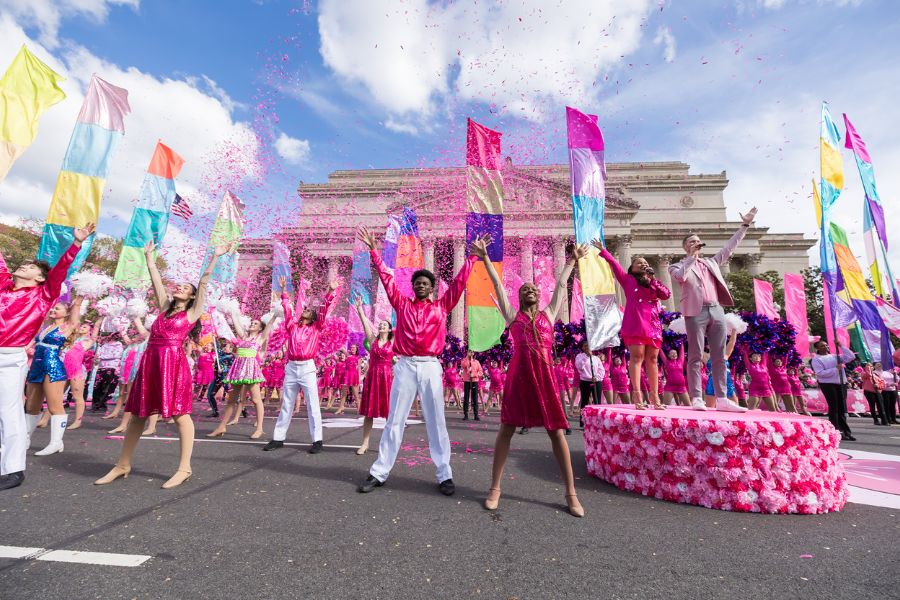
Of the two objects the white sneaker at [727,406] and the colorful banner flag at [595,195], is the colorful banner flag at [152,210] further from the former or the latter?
the white sneaker at [727,406]

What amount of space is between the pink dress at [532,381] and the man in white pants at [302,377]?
10.7 ft

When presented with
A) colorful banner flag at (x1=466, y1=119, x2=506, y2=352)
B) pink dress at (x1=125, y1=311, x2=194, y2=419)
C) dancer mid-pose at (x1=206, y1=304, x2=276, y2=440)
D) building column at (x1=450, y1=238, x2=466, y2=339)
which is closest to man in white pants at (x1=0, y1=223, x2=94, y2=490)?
pink dress at (x1=125, y1=311, x2=194, y2=419)

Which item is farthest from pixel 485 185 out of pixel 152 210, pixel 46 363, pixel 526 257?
pixel 526 257

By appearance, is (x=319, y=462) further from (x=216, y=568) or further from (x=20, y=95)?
(x=20, y=95)

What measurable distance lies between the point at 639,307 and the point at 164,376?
5756mm

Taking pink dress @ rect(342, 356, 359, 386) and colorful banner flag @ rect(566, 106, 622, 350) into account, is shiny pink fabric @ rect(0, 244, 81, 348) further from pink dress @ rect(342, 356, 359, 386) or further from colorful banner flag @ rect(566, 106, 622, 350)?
pink dress @ rect(342, 356, 359, 386)

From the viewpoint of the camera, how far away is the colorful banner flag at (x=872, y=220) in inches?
360

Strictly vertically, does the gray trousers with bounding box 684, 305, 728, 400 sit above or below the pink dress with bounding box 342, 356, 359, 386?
above

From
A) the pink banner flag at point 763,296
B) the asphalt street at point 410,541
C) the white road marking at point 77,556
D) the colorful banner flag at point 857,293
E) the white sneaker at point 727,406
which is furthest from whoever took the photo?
the pink banner flag at point 763,296

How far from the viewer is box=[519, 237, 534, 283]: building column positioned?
3928 centimetres

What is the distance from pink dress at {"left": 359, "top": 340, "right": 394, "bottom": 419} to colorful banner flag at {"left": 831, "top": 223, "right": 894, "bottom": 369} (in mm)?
10639

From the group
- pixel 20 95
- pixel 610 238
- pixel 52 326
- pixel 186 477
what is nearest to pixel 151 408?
pixel 186 477

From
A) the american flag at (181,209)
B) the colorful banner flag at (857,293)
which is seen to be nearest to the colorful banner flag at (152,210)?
the american flag at (181,209)

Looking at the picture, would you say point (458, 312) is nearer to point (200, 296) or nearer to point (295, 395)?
point (295, 395)
